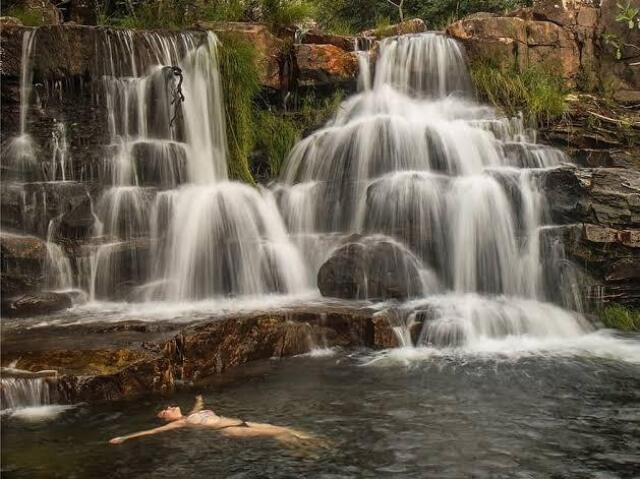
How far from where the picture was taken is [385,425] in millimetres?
5324

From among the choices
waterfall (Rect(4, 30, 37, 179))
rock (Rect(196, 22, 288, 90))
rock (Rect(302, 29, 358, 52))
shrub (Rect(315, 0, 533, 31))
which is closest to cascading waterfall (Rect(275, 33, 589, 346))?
rock (Rect(302, 29, 358, 52))

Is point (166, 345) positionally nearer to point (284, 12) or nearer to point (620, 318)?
point (620, 318)

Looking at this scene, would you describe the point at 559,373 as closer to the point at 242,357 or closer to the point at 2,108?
the point at 242,357

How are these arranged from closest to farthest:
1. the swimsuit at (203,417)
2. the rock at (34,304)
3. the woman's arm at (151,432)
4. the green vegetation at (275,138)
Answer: the woman's arm at (151,432) → the swimsuit at (203,417) → the rock at (34,304) → the green vegetation at (275,138)

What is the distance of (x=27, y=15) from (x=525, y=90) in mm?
9904

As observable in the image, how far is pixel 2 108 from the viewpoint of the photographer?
35.0 ft

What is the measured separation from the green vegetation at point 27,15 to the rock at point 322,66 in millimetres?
5093

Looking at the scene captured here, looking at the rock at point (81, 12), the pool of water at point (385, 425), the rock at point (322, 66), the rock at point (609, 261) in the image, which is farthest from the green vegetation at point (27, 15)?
the rock at point (609, 261)

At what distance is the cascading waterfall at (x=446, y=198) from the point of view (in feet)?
28.2

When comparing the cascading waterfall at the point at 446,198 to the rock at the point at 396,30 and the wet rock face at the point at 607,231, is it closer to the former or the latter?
the wet rock face at the point at 607,231

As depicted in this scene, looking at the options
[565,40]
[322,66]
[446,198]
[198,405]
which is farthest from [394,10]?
[198,405]

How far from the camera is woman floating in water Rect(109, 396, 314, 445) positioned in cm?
509

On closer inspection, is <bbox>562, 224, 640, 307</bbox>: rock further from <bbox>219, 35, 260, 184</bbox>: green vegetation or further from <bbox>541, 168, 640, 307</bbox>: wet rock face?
<bbox>219, 35, 260, 184</bbox>: green vegetation

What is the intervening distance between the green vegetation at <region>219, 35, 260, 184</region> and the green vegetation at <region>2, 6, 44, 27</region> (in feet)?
11.9
